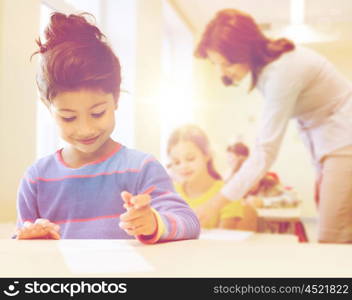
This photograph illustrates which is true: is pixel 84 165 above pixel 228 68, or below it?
below

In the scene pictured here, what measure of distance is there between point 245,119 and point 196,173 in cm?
18

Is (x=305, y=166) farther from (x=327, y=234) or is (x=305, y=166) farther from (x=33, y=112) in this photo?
(x=33, y=112)

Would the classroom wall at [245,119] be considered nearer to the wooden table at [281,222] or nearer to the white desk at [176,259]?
the wooden table at [281,222]

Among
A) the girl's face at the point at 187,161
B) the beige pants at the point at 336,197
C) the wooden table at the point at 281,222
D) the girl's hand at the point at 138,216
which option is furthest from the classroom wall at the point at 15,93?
the wooden table at the point at 281,222

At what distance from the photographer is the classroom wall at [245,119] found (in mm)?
953

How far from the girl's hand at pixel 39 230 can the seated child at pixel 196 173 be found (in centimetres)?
37

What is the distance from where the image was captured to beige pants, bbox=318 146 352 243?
0.81m

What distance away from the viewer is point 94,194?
1.47 ft

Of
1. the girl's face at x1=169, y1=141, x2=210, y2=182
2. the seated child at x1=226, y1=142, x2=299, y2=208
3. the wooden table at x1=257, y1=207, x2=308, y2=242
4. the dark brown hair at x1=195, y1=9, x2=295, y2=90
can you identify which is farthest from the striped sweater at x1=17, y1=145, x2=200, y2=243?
the wooden table at x1=257, y1=207, x2=308, y2=242

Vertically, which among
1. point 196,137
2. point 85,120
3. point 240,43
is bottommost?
point 85,120

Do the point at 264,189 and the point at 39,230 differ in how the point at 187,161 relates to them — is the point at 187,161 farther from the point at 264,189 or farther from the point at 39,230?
the point at 39,230

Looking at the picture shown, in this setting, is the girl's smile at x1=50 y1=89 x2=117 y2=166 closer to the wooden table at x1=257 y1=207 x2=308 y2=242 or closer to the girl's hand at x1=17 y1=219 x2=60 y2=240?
the girl's hand at x1=17 y1=219 x2=60 y2=240

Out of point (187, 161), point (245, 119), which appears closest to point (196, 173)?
point (187, 161)

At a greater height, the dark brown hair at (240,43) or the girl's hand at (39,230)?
the dark brown hair at (240,43)
